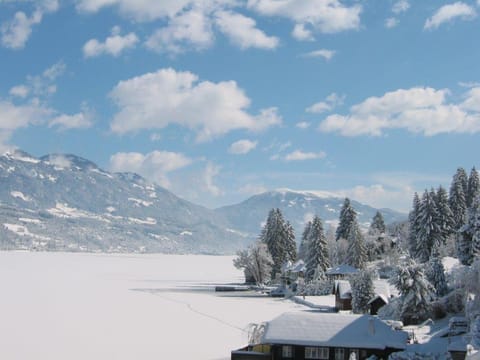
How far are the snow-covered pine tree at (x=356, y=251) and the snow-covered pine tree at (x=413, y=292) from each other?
4675 cm

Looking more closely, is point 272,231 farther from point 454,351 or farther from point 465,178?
point 454,351

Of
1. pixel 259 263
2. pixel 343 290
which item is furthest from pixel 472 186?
pixel 343 290

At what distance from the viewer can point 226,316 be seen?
2692 inches

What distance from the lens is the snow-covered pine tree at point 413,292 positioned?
57438mm

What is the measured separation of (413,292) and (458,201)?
168ft

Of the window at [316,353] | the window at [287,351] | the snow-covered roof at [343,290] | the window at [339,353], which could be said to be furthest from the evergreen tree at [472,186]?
the window at [287,351]

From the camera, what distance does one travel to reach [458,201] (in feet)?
340

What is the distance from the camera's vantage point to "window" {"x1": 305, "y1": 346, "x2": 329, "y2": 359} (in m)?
39.5

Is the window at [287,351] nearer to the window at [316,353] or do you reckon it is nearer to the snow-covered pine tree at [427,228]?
the window at [316,353]

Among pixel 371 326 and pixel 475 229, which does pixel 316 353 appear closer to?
pixel 371 326

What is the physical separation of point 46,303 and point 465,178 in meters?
76.9

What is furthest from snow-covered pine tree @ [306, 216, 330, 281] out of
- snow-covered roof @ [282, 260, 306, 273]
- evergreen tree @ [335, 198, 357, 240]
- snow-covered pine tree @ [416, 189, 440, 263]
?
snow-covered pine tree @ [416, 189, 440, 263]

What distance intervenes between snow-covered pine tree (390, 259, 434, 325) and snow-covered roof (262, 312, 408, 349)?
17228 millimetres

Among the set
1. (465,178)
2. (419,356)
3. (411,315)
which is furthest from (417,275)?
(465,178)
